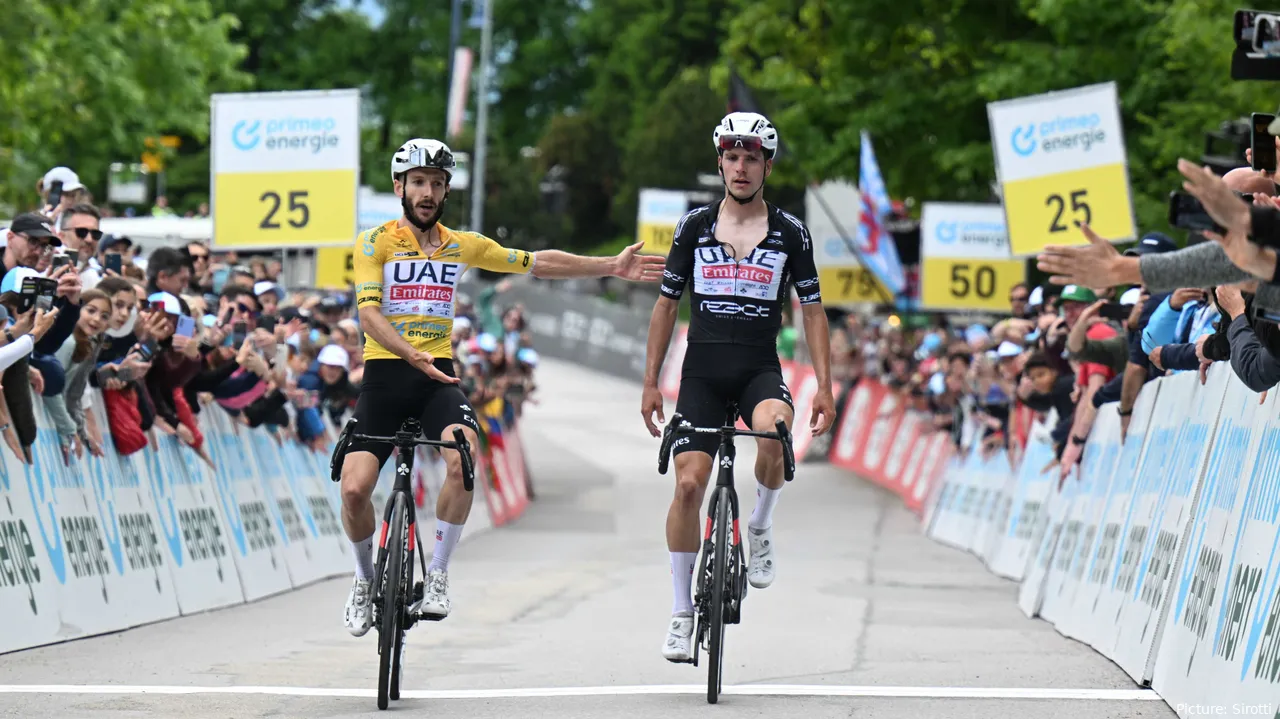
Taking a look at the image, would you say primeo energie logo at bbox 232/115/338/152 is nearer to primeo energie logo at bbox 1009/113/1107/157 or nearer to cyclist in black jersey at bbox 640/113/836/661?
primeo energie logo at bbox 1009/113/1107/157

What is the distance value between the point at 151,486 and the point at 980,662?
5.55 m

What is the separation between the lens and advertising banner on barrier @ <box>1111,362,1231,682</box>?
10742 mm

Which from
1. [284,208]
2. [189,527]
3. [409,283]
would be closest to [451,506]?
[409,283]

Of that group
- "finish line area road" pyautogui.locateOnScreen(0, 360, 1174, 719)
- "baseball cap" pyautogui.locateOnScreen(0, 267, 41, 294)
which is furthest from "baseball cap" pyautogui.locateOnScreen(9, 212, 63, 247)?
"finish line area road" pyautogui.locateOnScreen(0, 360, 1174, 719)

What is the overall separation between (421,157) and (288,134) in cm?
1105

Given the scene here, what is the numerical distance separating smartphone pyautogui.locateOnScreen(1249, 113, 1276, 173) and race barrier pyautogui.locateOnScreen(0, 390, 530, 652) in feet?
21.3

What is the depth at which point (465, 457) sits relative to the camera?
10.1 meters

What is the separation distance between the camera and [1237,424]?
999 centimetres

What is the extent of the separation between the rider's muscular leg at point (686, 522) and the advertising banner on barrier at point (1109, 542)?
2.84 m

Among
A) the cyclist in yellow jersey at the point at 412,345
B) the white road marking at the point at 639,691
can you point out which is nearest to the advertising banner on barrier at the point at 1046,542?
the white road marking at the point at 639,691

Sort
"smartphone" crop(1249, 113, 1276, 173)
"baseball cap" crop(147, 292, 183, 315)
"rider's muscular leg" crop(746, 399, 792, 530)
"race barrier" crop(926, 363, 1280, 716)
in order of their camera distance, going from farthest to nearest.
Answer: "baseball cap" crop(147, 292, 183, 315), "rider's muscular leg" crop(746, 399, 792, 530), "smartphone" crop(1249, 113, 1276, 173), "race barrier" crop(926, 363, 1280, 716)

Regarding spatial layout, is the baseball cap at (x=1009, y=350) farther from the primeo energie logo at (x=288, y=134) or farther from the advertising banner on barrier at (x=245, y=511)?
the advertising banner on barrier at (x=245, y=511)

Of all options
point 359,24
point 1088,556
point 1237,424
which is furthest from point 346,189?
point 359,24

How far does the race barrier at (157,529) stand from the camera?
1209cm
